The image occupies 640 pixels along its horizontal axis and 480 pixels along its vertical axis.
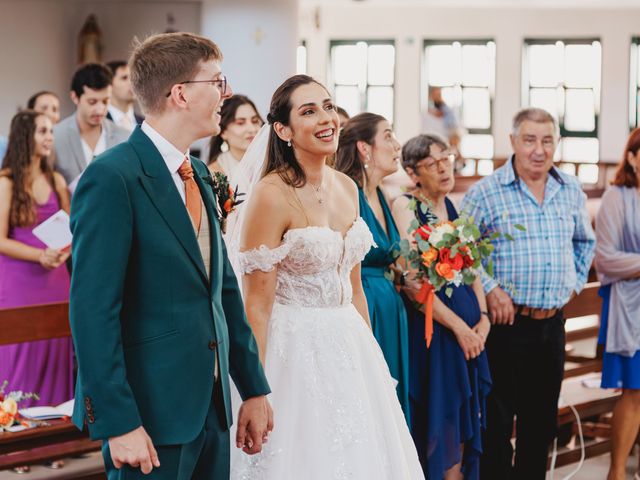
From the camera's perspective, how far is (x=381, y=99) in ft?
62.4

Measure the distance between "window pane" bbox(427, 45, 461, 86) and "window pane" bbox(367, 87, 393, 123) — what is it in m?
0.81

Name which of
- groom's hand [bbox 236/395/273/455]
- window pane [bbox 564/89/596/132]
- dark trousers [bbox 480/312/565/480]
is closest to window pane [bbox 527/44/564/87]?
window pane [bbox 564/89/596/132]

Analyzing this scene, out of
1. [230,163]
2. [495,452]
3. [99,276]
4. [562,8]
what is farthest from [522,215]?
[562,8]

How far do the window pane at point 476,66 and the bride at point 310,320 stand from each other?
15.6m

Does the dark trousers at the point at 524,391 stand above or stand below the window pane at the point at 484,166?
below

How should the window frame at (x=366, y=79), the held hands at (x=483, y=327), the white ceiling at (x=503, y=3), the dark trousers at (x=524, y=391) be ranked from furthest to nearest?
the window frame at (x=366, y=79) < the white ceiling at (x=503, y=3) < the dark trousers at (x=524, y=391) < the held hands at (x=483, y=327)

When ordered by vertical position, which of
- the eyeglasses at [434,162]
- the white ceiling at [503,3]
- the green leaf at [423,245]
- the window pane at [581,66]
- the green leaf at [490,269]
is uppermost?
the white ceiling at [503,3]

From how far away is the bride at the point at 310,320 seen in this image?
3.06 meters

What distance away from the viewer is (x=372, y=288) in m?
3.92

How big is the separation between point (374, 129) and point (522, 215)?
2.71 ft

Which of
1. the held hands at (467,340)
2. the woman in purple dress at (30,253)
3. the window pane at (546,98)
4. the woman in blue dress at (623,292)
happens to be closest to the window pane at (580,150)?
the window pane at (546,98)

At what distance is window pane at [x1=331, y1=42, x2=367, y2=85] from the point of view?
19031mm

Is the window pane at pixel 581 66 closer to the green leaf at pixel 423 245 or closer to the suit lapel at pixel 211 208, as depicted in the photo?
the green leaf at pixel 423 245

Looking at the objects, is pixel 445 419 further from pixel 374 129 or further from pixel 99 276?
pixel 99 276
